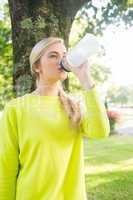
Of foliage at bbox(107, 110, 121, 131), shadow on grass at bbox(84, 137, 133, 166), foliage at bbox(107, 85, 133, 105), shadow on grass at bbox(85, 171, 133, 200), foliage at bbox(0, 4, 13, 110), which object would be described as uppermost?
foliage at bbox(0, 4, 13, 110)

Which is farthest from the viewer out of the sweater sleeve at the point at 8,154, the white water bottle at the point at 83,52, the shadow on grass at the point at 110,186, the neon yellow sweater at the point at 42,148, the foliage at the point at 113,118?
the foliage at the point at 113,118

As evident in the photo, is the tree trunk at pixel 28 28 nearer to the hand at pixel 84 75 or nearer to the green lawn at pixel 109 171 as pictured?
the hand at pixel 84 75

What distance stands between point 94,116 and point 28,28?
1823 mm

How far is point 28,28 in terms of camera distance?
12.9 feet

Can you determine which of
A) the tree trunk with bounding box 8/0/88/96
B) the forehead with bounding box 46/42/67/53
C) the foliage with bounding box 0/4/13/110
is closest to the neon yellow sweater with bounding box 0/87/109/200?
the forehead with bounding box 46/42/67/53

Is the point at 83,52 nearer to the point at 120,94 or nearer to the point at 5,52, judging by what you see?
Result: the point at 5,52

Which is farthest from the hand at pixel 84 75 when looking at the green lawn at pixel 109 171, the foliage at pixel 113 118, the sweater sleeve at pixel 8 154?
the foliage at pixel 113 118

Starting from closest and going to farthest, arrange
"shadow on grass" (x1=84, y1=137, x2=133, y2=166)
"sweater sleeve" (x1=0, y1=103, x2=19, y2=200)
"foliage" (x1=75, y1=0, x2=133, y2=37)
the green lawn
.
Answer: "sweater sleeve" (x1=0, y1=103, x2=19, y2=200)
"foliage" (x1=75, y1=0, x2=133, y2=37)
the green lawn
"shadow on grass" (x1=84, y1=137, x2=133, y2=166)

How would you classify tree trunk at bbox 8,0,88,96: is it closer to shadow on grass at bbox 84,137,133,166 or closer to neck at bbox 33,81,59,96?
neck at bbox 33,81,59,96

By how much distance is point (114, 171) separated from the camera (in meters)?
9.61

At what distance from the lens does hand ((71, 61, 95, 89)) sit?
2256 millimetres

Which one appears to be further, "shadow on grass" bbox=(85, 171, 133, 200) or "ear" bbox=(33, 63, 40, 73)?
"shadow on grass" bbox=(85, 171, 133, 200)

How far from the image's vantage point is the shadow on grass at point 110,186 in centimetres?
691

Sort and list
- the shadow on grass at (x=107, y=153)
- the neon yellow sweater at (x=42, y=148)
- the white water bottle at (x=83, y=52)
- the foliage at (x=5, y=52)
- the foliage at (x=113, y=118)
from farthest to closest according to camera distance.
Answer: the foliage at (x=113, y=118), the foliage at (x=5, y=52), the shadow on grass at (x=107, y=153), the neon yellow sweater at (x=42, y=148), the white water bottle at (x=83, y=52)
